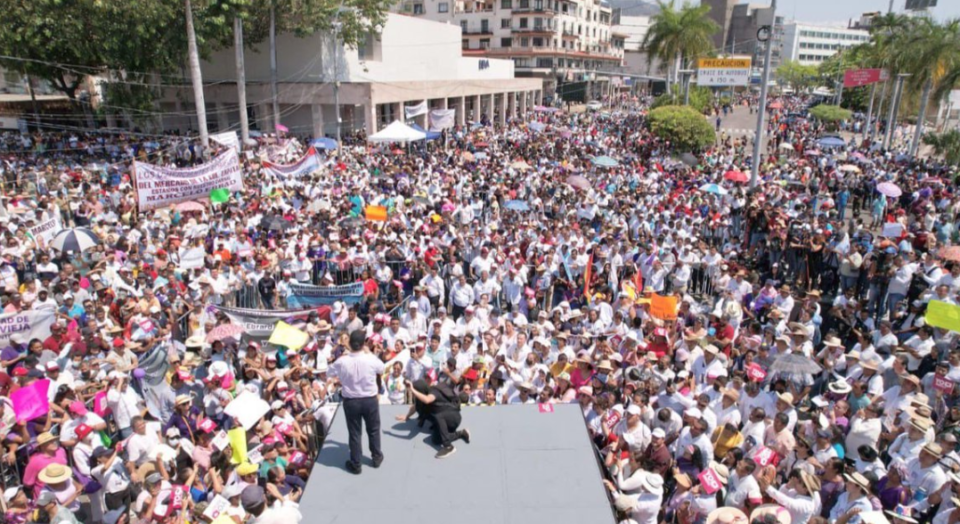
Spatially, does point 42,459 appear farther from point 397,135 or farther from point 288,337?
point 397,135

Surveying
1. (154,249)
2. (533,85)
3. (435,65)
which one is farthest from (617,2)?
(154,249)

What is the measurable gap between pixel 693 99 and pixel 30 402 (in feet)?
133

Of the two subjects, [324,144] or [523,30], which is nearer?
[324,144]

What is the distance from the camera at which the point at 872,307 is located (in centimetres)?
1132

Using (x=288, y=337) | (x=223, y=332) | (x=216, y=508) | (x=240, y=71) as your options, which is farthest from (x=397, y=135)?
(x=216, y=508)

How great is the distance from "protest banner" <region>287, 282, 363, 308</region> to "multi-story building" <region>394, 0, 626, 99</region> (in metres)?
56.8

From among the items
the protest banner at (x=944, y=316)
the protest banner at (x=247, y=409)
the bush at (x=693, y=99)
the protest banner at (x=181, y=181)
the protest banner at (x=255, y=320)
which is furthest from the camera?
the bush at (x=693, y=99)

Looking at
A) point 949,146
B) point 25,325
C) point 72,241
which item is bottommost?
point 25,325

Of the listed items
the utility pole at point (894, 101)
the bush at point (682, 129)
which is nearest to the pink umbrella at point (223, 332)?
the bush at point (682, 129)

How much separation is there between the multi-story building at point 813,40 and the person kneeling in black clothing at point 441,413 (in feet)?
533

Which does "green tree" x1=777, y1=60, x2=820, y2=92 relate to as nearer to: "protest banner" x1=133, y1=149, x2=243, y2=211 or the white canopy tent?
the white canopy tent

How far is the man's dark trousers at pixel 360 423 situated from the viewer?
5.25m

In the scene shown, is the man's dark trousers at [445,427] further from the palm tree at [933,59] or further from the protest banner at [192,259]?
the palm tree at [933,59]

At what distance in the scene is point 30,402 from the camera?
7191mm
